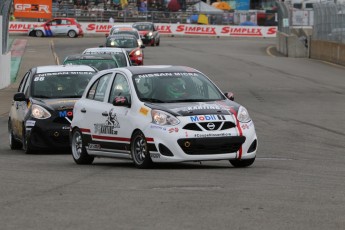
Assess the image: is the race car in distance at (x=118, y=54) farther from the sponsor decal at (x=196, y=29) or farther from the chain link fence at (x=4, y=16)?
the sponsor decal at (x=196, y=29)

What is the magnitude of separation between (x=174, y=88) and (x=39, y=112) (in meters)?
3.71

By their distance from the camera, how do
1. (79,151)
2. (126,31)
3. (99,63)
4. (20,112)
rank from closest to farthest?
1. (79,151)
2. (20,112)
3. (99,63)
4. (126,31)

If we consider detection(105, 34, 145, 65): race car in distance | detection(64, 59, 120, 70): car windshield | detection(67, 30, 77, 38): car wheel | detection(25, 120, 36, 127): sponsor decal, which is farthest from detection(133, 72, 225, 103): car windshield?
detection(67, 30, 77, 38): car wheel

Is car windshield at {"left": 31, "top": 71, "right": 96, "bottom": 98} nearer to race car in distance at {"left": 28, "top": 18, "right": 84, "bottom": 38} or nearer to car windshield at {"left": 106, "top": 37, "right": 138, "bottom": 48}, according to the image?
car windshield at {"left": 106, "top": 37, "right": 138, "bottom": 48}

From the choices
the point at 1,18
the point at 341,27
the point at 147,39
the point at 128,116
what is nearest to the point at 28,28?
the point at 147,39

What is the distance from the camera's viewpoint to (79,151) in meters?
14.8

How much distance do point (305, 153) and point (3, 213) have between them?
849 centimetres

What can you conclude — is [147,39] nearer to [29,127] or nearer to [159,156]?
[29,127]

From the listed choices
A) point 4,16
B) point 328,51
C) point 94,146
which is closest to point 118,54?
point 4,16

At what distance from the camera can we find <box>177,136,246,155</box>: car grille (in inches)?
500

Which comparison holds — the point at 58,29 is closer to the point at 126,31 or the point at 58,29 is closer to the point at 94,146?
the point at 126,31

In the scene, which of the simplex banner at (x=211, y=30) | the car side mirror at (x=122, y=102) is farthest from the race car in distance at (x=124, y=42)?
the simplex banner at (x=211, y=30)

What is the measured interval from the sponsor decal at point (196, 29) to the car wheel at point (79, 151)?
67.9 m

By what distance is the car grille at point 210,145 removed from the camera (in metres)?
12.7
